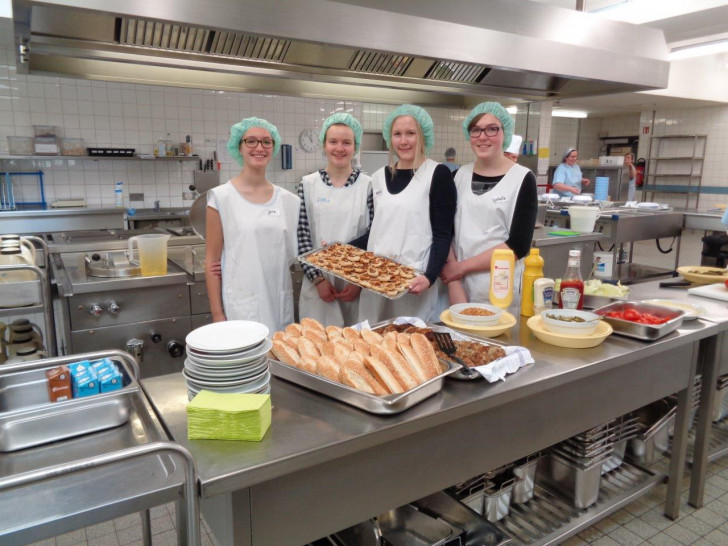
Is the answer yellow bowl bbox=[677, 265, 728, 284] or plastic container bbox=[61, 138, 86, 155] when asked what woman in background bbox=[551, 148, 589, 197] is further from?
plastic container bbox=[61, 138, 86, 155]

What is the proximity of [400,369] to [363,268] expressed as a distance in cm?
94

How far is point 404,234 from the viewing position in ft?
8.66

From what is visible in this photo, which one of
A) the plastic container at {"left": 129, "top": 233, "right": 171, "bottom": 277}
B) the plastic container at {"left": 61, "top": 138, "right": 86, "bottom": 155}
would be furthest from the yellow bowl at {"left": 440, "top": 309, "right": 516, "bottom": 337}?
the plastic container at {"left": 61, "top": 138, "right": 86, "bottom": 155}

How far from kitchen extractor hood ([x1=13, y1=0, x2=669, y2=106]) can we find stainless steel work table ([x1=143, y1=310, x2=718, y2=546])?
135cm

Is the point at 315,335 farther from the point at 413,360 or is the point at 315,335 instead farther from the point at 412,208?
the point at 412,208

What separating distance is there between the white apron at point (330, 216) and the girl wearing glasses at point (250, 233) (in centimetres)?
11

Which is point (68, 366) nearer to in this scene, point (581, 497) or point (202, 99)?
point (581, 497)

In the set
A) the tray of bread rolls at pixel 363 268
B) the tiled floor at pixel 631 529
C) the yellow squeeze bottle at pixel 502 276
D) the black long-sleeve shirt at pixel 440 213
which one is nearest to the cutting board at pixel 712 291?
the tiled floor at pixel 631 529

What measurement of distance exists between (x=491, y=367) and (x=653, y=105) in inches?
464

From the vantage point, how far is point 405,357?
1.52 m

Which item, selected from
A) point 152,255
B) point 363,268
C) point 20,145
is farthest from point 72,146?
point 363,268

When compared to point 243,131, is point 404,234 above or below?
below

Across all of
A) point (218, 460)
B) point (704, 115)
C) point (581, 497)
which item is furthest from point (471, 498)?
point (704, 115)

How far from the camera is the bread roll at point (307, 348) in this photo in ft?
5.18
